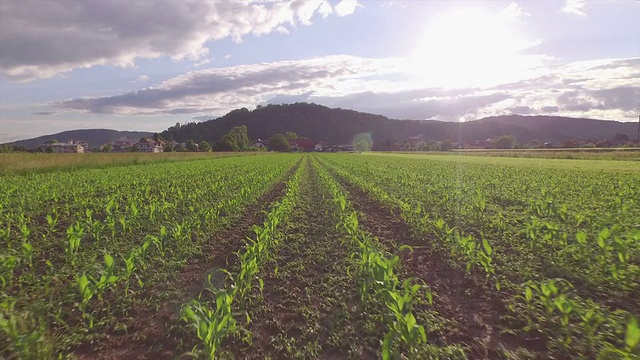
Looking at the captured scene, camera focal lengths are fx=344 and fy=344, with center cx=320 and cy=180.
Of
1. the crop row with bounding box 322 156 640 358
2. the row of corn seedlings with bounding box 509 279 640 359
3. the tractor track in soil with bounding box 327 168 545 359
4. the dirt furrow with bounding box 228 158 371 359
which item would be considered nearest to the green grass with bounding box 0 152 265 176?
the dirt furrow with bounding box 228 158 371 359

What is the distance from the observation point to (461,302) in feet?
14.7

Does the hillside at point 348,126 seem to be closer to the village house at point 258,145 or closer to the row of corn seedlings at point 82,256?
the village house at point 258,145

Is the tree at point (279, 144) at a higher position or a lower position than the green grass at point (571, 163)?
higher

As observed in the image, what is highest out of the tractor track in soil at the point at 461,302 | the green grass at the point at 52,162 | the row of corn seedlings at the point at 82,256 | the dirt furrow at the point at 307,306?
the green grass at the point at 52,162

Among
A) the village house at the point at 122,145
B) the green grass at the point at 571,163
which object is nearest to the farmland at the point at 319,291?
the green grass at the point at 571,163

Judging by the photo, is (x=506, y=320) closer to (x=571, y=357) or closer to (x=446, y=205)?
(x=571, y=357)

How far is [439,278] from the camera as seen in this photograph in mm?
5293

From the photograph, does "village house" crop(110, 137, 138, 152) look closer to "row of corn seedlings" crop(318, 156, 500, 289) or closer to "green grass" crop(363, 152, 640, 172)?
"green grass" crop(363, 152, 640, 172)

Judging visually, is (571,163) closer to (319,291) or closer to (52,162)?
(319,291)

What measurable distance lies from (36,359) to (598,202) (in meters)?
12.7

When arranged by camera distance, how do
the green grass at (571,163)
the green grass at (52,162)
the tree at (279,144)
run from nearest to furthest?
the green grass at (52,162) → the green grass at (571,163) → the tree at (279,144)

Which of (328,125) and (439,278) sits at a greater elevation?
(328,125)

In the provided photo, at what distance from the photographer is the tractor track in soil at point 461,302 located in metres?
3.48

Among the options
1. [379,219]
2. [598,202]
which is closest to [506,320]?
[379,219]
